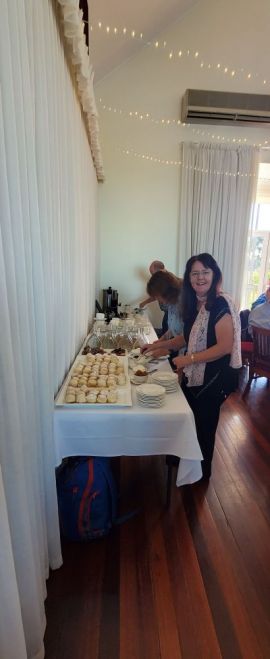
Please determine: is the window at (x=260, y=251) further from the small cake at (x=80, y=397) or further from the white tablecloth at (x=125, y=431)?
the small cake at (x=80, y=397)

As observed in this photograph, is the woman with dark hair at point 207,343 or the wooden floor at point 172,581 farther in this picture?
the woman with dark hair at point 207,343

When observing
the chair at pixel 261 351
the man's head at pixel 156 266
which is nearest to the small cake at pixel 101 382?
the chair at pixel 261 351

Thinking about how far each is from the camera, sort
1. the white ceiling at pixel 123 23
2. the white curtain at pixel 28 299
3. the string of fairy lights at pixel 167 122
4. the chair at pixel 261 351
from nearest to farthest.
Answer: the white curtain at pixel 28 299 → the white ceiling at pixel 123 23 → the chair at pixel 261 351 → the string of fairy lights at pixel 167 122

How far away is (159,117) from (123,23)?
964 millimetres

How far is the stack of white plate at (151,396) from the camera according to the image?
4.67 feet

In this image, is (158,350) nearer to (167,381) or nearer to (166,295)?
(166,295)

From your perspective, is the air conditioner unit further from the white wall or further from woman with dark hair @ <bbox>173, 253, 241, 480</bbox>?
woman with dark hair @ <bbox>173, 253, 241, 480</bbox>

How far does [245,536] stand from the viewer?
5.36ft

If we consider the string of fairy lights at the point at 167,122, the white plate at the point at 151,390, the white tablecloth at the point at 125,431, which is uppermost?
the string of fairy lights at the point at 167,122

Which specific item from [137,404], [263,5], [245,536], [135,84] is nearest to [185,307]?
[137,404]

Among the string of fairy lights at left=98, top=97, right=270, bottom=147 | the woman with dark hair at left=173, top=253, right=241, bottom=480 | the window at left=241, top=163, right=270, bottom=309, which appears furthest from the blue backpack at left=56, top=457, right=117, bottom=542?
the string of fairy lights at left=98, top=97, right=270, bottom=147

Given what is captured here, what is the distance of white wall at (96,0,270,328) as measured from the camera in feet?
12.0

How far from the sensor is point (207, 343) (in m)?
1.72

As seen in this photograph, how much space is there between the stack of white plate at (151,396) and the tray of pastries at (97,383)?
57mm
